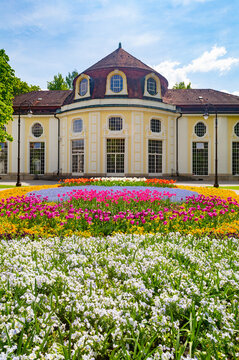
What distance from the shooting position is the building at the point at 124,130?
24297mm

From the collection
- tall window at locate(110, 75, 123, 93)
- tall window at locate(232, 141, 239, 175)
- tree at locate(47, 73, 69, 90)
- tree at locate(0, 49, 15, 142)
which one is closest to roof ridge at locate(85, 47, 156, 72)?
tall window at locate(110, 75, 123, 93)

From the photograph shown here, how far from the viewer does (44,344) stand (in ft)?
5.80

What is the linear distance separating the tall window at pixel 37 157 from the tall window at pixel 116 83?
1075 centimetres

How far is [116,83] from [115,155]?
7410mm

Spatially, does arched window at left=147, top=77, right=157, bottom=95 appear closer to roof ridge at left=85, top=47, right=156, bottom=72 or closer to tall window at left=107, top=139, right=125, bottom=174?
roof ridge at left=85, top=47, right=156, bottom=72

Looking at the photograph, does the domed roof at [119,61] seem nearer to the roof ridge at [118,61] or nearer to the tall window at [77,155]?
the roof ridge at [118,61]

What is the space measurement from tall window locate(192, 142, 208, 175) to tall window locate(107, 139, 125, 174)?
8.92m

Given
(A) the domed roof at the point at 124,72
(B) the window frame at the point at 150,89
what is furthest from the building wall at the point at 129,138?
(B) the window frame at the point at 150,89

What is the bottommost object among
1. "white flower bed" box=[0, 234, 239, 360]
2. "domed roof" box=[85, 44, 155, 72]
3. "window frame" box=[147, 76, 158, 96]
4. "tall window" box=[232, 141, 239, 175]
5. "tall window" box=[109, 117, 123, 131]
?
"white flower bed" box=[0, 234, 239, 360]

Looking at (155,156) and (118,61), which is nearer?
(155,156)

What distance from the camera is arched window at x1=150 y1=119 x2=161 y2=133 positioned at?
25500 millimetres

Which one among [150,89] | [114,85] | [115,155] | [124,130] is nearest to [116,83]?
[114,85]

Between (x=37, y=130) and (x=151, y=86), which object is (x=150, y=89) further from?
(x=37, y=130)

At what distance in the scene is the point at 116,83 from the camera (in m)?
25.0
